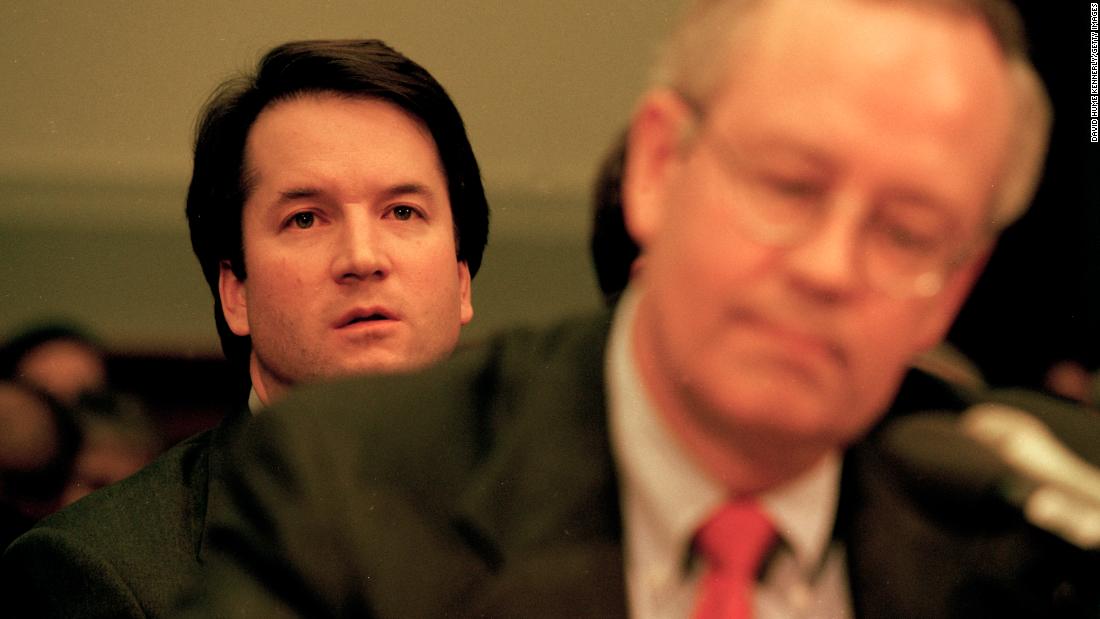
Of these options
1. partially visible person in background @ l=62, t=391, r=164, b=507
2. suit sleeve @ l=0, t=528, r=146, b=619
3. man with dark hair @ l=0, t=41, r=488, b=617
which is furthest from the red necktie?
partially visible person in background @ l=62, t=391, r=164, b=507

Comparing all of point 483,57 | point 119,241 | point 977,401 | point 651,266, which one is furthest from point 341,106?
point 977,401

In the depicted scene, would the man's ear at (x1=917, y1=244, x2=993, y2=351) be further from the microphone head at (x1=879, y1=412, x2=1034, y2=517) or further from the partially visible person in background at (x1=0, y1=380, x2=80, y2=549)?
the partially visible person in background at (x1=0, y1=380, x2=80, y2=549)

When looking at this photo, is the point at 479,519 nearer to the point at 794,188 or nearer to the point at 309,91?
the point at 794,188

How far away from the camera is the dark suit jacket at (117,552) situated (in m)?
1.19

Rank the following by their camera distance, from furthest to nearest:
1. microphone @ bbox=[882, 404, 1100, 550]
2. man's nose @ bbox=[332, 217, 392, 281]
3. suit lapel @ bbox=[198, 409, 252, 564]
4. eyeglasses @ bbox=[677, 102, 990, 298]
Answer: suit lapel @ bbox=[198, 409, 252, 564] → man's nose @ bbox=[332, 217, 392, 281] → eyeglasses @ bbox=[677, 102, 990, 298] → microphone @ bbox=[882, 404, 1100, 550]

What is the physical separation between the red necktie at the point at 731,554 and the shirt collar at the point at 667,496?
0.01 meters

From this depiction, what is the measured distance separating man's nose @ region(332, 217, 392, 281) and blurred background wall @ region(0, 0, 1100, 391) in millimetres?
141

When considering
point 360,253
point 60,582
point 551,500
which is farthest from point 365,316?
point 60,582

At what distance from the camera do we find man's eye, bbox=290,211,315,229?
3.84 ft

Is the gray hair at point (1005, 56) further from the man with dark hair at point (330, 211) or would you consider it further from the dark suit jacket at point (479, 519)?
the man with dark hair at point (330, 211)

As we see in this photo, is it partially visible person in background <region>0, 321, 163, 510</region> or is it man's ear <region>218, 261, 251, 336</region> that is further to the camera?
partially visible person in background <region>0, 321, 163, 510</region>

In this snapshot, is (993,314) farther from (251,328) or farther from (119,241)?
(119,241)

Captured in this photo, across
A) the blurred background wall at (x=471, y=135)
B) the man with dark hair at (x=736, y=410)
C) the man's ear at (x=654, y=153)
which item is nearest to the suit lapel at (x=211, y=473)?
the blurred background wall at (x=471, y=135)

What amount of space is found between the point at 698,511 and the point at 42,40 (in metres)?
0.93
